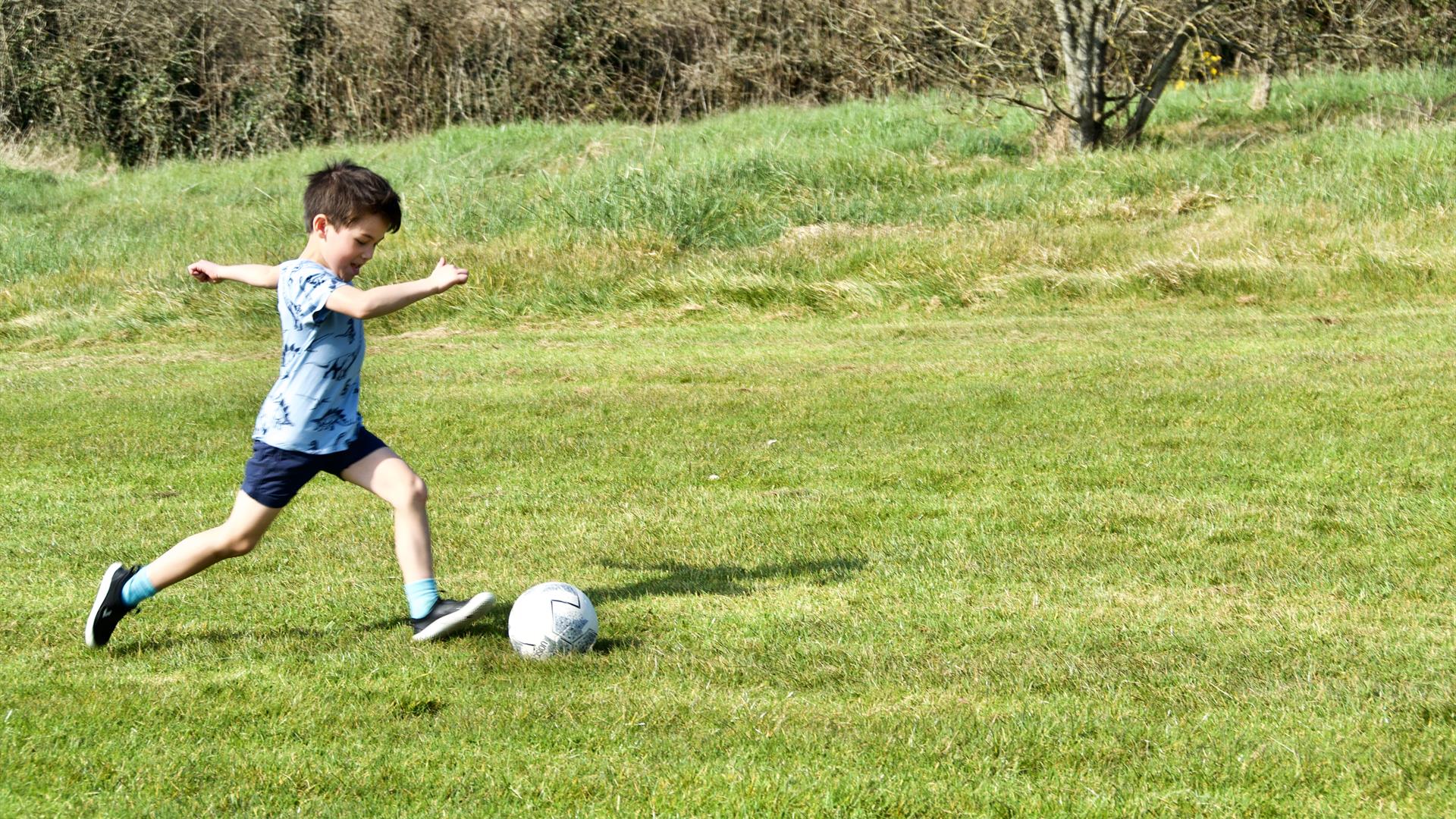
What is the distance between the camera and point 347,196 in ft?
15.0

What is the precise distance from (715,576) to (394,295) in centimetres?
190

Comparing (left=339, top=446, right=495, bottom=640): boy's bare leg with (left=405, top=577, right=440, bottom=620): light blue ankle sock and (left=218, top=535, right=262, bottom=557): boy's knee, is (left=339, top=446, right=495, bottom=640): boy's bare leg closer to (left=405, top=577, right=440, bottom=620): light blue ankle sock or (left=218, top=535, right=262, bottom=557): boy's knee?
(left=405, top=577, right=440, bottom=620): light blue ankle sock

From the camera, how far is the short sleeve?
4.50m

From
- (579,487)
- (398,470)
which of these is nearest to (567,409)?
(579,487)

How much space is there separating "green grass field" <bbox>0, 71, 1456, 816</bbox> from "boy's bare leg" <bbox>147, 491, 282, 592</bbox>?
25 cm

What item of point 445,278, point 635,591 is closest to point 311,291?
point 445,278

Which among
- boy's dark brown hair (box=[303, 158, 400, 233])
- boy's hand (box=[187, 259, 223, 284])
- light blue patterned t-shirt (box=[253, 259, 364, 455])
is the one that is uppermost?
boy's dark brown hair (box=[303, 158, 400, 233])

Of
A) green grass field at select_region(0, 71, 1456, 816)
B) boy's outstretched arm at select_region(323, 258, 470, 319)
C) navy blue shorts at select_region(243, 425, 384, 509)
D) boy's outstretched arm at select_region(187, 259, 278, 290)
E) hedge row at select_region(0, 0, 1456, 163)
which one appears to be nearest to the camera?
green grass field at select_region(0, 71, 1456, 816)

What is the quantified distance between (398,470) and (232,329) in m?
10.0

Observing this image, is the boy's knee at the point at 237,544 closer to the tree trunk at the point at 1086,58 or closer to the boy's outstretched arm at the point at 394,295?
the boy's outstretched arm at the point at 394,295

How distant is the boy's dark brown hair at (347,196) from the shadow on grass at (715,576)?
1678 mm

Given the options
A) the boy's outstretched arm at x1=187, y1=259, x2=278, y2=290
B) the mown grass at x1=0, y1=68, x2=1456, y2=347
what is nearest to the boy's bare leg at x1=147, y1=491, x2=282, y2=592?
the boy's outstretched arm at x1=187, y1=259, x2=278, y2=290

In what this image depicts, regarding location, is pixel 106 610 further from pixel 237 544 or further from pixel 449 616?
pixel 449 616

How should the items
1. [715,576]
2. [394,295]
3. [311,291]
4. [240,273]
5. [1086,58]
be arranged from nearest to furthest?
1. [394,295]
2. [311,291]
3. [240,273]
4. [715,576]
5. [1086,58]
